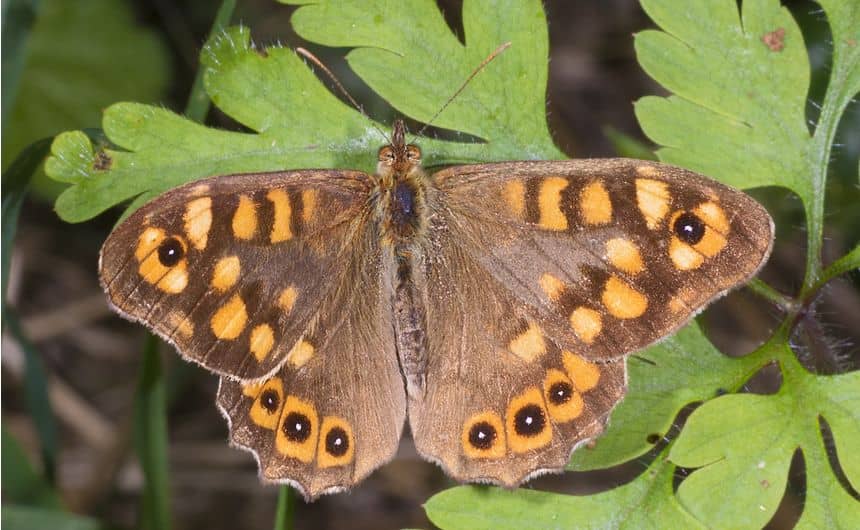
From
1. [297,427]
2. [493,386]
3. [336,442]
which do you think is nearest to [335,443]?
[336,442]

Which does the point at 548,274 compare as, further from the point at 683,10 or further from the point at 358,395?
the point at 683,10

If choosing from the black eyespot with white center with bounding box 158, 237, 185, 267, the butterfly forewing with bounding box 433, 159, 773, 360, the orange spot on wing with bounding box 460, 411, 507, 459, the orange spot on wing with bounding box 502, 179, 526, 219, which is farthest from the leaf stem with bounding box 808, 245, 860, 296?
the black eyespot with white center with bounding box 158, 237, 185, 267

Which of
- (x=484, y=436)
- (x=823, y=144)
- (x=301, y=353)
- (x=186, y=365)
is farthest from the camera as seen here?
(x=186, y=365)

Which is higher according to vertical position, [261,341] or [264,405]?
[261,341]

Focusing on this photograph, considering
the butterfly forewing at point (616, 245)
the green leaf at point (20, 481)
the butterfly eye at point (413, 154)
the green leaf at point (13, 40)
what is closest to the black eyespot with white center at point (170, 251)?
the butterfly eye at point (413, 154)

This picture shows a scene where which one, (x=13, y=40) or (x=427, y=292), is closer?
(x=427, y=292)

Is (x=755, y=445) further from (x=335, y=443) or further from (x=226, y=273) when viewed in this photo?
(x=226, y=273)

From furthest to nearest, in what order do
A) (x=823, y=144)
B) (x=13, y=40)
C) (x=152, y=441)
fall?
(x=152, y=441), (x=13, y=40), (x=823, y=144)

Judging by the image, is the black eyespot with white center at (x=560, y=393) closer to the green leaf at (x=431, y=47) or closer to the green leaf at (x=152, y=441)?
the green leaf at (x=431, y=47)
